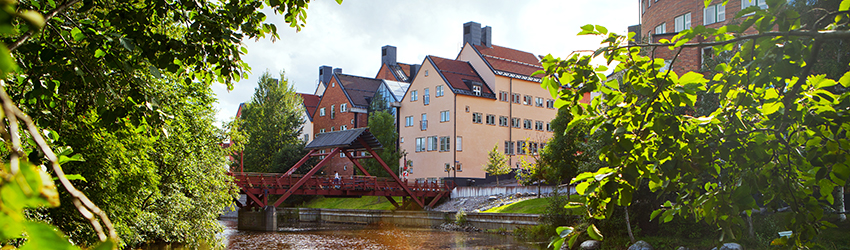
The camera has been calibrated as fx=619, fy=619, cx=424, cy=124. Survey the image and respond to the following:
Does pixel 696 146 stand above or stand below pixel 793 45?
below

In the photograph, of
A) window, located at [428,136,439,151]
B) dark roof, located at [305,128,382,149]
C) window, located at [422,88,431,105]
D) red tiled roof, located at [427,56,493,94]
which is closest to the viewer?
dark roof, located at [305,128,382,149]

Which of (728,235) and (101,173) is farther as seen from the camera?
(101,173)

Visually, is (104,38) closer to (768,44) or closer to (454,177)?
(768,44)

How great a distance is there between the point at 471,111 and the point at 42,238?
171 ft

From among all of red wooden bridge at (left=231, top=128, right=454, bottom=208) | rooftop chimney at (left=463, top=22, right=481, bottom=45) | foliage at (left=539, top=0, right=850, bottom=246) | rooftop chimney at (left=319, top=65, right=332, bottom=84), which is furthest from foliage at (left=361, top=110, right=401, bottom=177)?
foliage at (left=539, top=0, right=850, bottom=246)

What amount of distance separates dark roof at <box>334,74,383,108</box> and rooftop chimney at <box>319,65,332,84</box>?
14308 millimetres

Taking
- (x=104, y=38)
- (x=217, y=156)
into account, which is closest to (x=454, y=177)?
(x=217, y=156)

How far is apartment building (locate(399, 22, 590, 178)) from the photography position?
52188 mm

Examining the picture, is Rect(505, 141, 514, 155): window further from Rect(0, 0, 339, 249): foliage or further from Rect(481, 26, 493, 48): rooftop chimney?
Rect(0, 0, 339, 249): foliage

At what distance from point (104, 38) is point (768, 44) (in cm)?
403

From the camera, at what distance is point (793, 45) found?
122 inches

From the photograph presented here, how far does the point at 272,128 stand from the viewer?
194 feet

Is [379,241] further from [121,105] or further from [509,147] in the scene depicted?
[509,147]

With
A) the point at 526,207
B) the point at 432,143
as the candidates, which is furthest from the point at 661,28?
the point at 432,143
